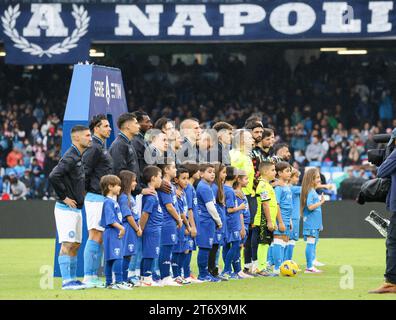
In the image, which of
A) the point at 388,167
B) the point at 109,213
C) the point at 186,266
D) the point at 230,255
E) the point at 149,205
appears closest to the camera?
the point at 388,167

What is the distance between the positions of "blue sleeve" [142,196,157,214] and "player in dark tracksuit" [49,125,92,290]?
0.83m

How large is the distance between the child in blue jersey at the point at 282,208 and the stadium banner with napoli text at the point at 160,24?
12553mm

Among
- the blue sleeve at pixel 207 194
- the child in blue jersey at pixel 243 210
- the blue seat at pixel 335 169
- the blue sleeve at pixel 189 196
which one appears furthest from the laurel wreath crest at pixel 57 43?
the blue sleeve at pixel 189 196

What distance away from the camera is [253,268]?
54.4ft

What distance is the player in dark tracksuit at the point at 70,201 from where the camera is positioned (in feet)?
44.8

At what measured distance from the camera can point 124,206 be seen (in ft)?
45.3

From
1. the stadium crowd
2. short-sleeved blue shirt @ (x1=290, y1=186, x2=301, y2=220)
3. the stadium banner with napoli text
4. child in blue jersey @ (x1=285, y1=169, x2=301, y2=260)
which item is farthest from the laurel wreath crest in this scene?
short-sleeved blue shirt @ (x1=290, y1=186, x2=301, y2=220)

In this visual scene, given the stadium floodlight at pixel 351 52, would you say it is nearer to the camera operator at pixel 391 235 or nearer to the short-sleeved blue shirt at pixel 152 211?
the short-sleeved blue shirt at pixel 152 211

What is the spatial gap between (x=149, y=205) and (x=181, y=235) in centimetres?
91

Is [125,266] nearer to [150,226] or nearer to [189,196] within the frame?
[150,226]

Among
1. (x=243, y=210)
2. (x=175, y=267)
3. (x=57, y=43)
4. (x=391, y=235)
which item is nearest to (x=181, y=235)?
(x=175, y=267)

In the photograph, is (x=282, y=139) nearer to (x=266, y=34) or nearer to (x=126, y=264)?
(x=266, y=34)

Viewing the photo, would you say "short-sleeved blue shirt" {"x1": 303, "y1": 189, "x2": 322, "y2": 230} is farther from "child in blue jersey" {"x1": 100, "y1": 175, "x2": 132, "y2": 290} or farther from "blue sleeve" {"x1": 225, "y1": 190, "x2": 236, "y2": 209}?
"child in blue jersey" {"x1": 100, "y1": 175, "x2": 132, "y2": 290}
